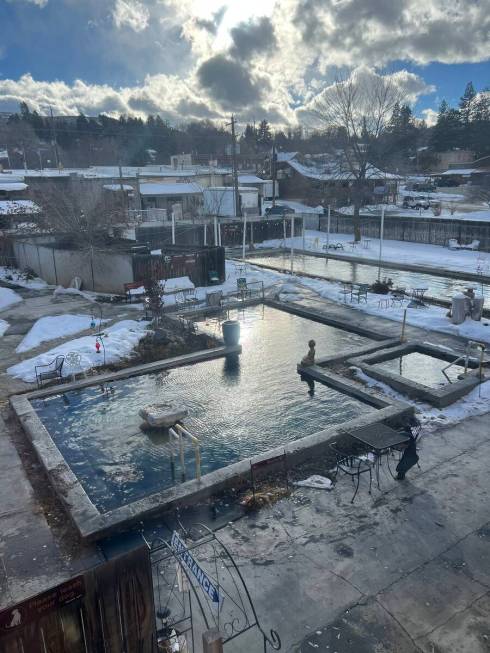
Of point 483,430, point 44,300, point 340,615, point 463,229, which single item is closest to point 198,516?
point 340,615

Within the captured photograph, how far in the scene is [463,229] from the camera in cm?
3041

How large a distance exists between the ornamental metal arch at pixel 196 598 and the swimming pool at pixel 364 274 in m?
15.9

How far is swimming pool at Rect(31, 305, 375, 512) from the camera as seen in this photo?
8.02 meters

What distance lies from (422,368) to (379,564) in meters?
7.46

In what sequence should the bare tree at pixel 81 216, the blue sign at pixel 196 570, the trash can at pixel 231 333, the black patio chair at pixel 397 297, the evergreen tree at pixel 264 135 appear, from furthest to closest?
the evergreen tree at pixel 264 135
the bare tree at pixel 81 216
the black patio chair at pixel 397 297
the trash can at pixel 231 333
the blue sign at pixel 196 570

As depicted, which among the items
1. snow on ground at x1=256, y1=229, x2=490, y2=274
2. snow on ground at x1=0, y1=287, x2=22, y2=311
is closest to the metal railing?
snow on ground at x1=256, y1=229, x2=490, y2=274

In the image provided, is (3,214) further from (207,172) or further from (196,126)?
(196,126)

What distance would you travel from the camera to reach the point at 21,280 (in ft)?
82.0

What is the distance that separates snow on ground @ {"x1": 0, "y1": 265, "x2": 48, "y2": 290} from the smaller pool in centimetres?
1787

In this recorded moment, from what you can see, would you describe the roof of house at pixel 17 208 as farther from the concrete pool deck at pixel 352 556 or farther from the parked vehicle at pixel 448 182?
the parked vehicle at pixel 448 182

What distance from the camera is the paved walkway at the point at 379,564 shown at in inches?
192

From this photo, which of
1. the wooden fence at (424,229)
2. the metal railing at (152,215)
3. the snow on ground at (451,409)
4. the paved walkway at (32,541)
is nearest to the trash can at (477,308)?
the snow on ground at (451,409)

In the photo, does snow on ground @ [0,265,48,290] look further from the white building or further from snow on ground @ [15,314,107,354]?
the white building

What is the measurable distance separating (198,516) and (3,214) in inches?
1241
